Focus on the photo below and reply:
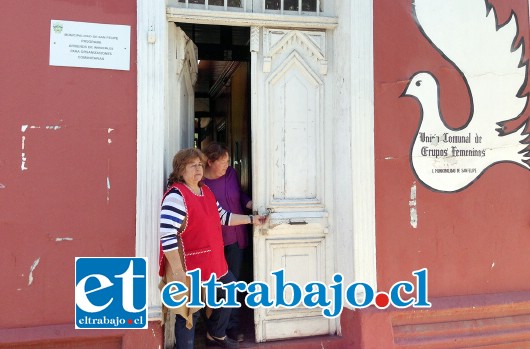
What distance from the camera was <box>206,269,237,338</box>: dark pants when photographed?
11.6ft

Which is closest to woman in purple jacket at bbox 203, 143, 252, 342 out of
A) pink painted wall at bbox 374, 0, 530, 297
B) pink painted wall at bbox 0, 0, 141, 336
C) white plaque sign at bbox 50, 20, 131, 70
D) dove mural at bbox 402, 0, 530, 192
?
pink painted wall at bbox 0, 0, 141, 336

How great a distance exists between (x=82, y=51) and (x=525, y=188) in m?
3.96

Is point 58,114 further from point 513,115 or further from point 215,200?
point 513,115

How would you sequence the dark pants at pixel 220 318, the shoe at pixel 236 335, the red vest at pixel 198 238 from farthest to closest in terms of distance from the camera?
the shoe at pixel 236 335 < the dark pants at pixel 220 318 < the red vest at pixel 198 238

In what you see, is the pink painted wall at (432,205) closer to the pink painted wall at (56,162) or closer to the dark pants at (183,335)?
the dark pants at (183,335)

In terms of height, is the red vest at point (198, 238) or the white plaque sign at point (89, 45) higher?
the white plaque sign at point (89, 45)

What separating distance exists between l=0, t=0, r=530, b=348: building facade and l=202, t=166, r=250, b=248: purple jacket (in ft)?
0.60

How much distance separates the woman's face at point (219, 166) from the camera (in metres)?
3.69

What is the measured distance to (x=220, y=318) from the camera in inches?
140

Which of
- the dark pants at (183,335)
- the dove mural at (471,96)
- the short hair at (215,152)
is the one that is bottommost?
the dark pants at (183,335)

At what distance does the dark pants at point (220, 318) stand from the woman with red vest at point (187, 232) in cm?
13

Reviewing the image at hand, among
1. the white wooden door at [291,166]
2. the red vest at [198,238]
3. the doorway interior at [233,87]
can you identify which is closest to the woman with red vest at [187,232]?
the red vest at [198,238]

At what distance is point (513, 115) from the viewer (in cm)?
412

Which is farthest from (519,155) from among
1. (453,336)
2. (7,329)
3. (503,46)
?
(7,329)
